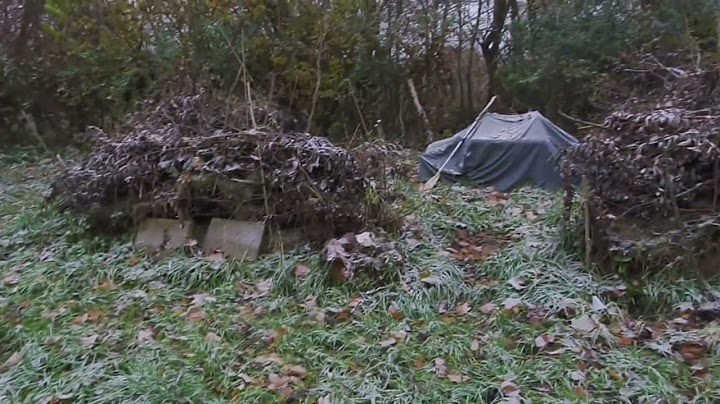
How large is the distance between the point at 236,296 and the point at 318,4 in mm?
6948

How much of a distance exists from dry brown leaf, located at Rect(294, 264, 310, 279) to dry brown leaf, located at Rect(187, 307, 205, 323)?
0.66 metres

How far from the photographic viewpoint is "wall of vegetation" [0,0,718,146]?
9.66 meters

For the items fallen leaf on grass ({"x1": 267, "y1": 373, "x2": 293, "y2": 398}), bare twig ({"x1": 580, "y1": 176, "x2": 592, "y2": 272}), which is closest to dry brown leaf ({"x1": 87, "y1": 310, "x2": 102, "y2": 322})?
fallen leaf on grass ({"x1": 267, "y1": 373, "x2": 293, "y2": 398})

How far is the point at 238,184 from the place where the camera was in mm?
4957

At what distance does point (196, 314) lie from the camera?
3.93 m

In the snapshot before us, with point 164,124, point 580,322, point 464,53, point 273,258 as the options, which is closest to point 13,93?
point 164,124

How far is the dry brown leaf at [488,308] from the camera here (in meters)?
3.89

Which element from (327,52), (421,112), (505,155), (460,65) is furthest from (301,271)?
(460,65)

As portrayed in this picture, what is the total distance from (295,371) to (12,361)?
4.65 feet

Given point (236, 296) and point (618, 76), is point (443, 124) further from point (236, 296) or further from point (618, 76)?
point (236, 296)

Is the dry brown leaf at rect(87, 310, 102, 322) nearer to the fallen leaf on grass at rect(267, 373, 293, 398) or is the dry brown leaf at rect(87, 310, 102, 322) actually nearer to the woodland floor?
the woodland floor

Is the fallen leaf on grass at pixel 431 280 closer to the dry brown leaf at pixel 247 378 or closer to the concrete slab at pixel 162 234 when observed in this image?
the dry brown leaf at pixel 247 378

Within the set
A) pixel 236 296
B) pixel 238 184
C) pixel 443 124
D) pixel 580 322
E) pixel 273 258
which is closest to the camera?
pixel 580 322

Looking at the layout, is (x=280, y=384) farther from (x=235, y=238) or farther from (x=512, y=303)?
(x=235, y=238)
